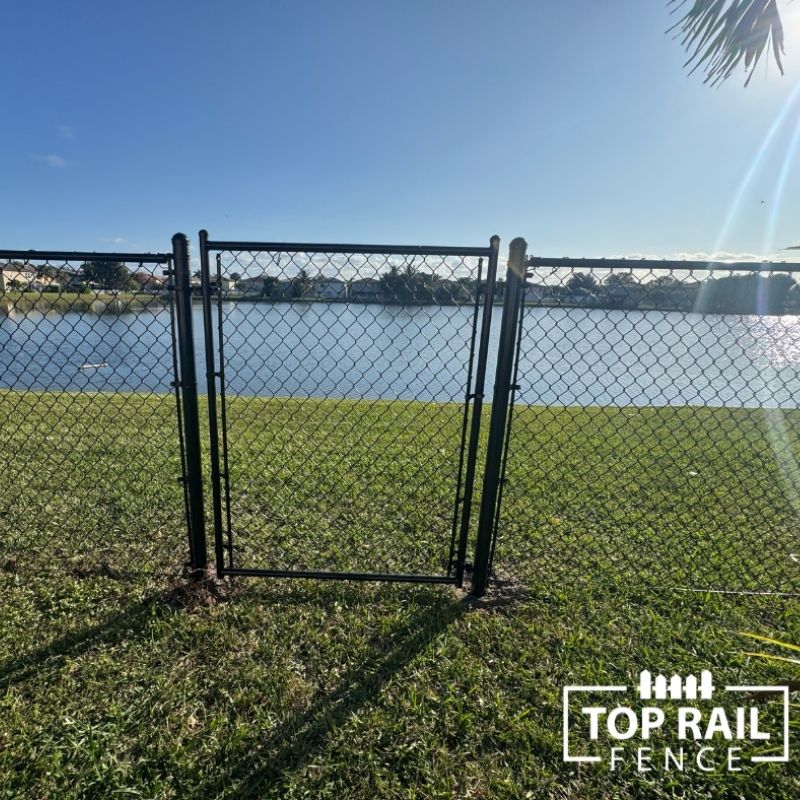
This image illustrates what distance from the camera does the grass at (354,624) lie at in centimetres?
150

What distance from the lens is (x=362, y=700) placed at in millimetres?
1734

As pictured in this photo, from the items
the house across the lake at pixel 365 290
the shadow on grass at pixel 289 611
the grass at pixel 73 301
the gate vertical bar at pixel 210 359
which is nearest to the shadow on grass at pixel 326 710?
the shadow on grass at pixel 289 611

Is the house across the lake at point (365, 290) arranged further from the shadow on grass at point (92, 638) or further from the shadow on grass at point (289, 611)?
the shadow on grass at point (92, 638)

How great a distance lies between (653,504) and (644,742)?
1.96 metres

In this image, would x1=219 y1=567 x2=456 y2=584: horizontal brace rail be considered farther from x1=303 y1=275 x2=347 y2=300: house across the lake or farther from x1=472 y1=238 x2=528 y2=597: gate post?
x1=303 y1=275 x2=347 y2=300: house across the lake

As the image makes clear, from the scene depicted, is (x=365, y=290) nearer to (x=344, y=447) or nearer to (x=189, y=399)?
(x=189, y=399)

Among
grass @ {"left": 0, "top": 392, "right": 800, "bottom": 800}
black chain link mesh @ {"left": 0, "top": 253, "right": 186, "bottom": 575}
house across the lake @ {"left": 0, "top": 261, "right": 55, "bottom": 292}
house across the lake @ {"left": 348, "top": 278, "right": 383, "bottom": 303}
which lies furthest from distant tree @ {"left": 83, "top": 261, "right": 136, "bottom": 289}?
A: grass @ {"left": 0, "top": 392, "right": 800, "bottom": 800}

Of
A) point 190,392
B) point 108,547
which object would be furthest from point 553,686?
point 108,547

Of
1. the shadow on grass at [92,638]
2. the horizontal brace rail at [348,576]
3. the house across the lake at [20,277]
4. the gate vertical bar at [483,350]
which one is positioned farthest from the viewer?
the horizontal brace rail at [348,576]

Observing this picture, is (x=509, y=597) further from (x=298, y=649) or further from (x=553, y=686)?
(x=298, y=649)

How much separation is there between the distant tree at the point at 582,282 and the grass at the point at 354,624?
4.84ft

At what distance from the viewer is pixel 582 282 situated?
6.53 feet

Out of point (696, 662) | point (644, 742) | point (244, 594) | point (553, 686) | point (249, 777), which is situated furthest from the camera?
point (244, 594)

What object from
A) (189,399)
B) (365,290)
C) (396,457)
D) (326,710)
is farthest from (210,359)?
(396,457)
